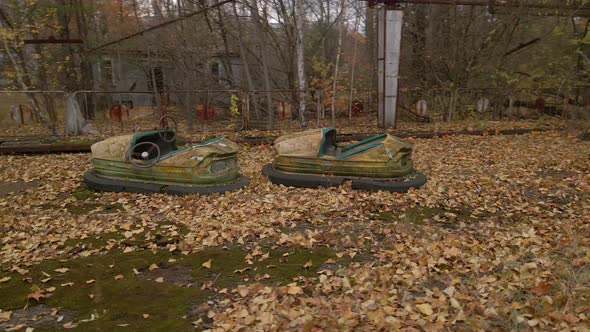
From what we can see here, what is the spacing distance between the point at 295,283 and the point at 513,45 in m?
14.1

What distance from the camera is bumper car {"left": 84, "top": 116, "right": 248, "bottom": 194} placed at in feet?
18.3

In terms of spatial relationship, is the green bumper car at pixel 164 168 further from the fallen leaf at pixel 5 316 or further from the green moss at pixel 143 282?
the fallen leaf at pixel 5 316

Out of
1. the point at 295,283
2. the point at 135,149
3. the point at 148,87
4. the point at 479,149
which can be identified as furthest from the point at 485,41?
the point at 148,87

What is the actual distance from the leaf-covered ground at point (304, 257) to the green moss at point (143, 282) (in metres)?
0.01

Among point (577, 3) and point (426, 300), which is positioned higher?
point (577, 3)

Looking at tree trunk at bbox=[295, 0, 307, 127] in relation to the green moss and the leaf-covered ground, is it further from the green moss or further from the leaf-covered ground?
the green moss

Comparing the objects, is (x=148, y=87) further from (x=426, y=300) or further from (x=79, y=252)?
(x=426, y=300)

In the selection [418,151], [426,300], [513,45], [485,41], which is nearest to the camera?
[426,300]

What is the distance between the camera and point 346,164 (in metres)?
5.80

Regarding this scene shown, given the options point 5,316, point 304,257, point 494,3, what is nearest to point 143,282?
point 5,316

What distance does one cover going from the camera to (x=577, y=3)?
10.7 metres

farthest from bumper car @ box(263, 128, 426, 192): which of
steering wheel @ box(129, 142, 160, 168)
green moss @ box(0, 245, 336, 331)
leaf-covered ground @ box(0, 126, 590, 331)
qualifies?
green moss @ box(0, 245, 336, 331)

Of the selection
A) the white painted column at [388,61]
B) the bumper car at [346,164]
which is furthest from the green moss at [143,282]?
the white painted column at [388,61]

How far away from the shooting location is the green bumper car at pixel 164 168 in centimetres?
559
